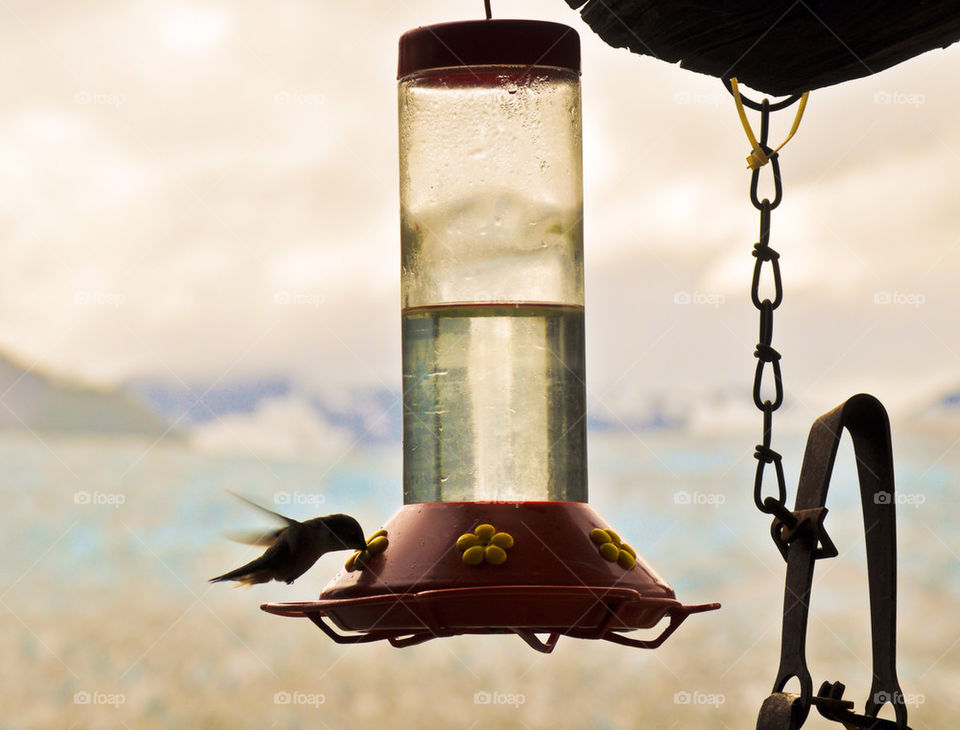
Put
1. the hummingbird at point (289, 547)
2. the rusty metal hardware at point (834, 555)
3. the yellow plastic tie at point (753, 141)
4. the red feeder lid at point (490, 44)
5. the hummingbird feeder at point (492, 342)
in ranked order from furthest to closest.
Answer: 1. the hummingbird at point (289, 547)
2. the red feeder lid at point (490, 44)
3. the hummingbird feeder at point (492, 342)
4. the yellow plastic tie at point (753, 141)
5. the rusty metal hardware at point (834, 555)

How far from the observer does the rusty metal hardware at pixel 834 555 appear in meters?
2.06

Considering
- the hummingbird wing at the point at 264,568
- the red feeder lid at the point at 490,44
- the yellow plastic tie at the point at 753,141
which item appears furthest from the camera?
the hummingbird wing at the point at 264,568

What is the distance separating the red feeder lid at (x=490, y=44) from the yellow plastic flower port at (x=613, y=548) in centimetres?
115

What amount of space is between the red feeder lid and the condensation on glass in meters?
0.05

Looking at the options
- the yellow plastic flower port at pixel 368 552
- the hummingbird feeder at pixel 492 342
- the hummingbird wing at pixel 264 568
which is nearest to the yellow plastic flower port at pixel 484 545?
the hummingbird feeder at pixel 492 342

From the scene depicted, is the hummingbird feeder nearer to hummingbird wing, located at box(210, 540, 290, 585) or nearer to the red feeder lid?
the red feeder lid

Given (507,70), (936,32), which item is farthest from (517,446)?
(936,32)

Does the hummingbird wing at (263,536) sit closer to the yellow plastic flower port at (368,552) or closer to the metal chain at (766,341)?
the yellow plastic flower port at (368,552)

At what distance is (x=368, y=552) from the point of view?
2.78 meters

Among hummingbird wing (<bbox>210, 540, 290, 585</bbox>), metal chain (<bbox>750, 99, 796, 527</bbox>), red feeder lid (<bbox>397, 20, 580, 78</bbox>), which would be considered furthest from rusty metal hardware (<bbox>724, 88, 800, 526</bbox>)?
hummingbird wing (<bbox>210, 540, 290, 585</bbox>)

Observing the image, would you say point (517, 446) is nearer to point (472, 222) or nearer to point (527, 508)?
point (527, 508)

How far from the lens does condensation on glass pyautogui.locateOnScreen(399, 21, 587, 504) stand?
3021 millimetres

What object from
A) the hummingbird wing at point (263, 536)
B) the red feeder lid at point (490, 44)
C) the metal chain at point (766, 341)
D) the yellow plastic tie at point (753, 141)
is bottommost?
the hummingbird wing at point (263, 536)

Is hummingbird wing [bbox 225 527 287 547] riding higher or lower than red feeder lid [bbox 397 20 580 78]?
lower
